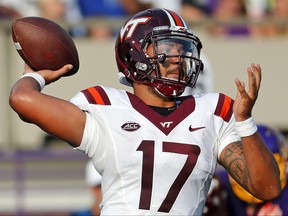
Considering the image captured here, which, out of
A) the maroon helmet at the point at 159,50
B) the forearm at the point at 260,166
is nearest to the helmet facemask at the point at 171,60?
the maroon helmet at the point at 159,50

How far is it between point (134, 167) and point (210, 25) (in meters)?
5.39

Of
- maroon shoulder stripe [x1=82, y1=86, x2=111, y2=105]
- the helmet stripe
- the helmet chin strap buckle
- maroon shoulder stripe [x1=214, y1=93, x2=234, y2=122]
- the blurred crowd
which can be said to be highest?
the helmet stripe

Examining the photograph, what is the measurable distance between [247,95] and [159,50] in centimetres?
47

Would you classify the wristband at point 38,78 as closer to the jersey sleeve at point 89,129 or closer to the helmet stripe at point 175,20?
the jersey sleeve at point 89,129

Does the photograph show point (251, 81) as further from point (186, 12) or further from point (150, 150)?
point (186, 12)

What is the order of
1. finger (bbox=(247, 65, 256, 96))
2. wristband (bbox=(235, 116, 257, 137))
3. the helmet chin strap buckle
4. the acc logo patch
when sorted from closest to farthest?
1. finger (bbox=(247, 65, 256, 96))
2. wristband (bbox=(235, 116, 257, 137))
3. the acc logo patch
4. the helmet chin strap buckle

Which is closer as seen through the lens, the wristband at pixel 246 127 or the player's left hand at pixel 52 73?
the wristband at pixel 246 127

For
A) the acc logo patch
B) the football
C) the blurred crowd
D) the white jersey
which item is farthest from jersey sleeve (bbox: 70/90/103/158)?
the blurred crowd

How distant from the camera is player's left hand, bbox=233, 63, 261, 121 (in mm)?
3672

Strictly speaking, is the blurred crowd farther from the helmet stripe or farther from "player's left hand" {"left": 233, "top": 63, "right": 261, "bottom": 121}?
"player's left hand" {"left": 233, "top": 63, "right": 261, "bottom": 121}

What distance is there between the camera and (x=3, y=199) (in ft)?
29.3

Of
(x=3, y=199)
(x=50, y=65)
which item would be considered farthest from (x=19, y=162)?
(x=50, y=65)

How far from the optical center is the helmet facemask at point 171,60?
3.94 metres

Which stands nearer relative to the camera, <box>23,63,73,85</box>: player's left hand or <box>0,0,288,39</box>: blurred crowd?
<box>23,63,73,85</box>: player's left hand
